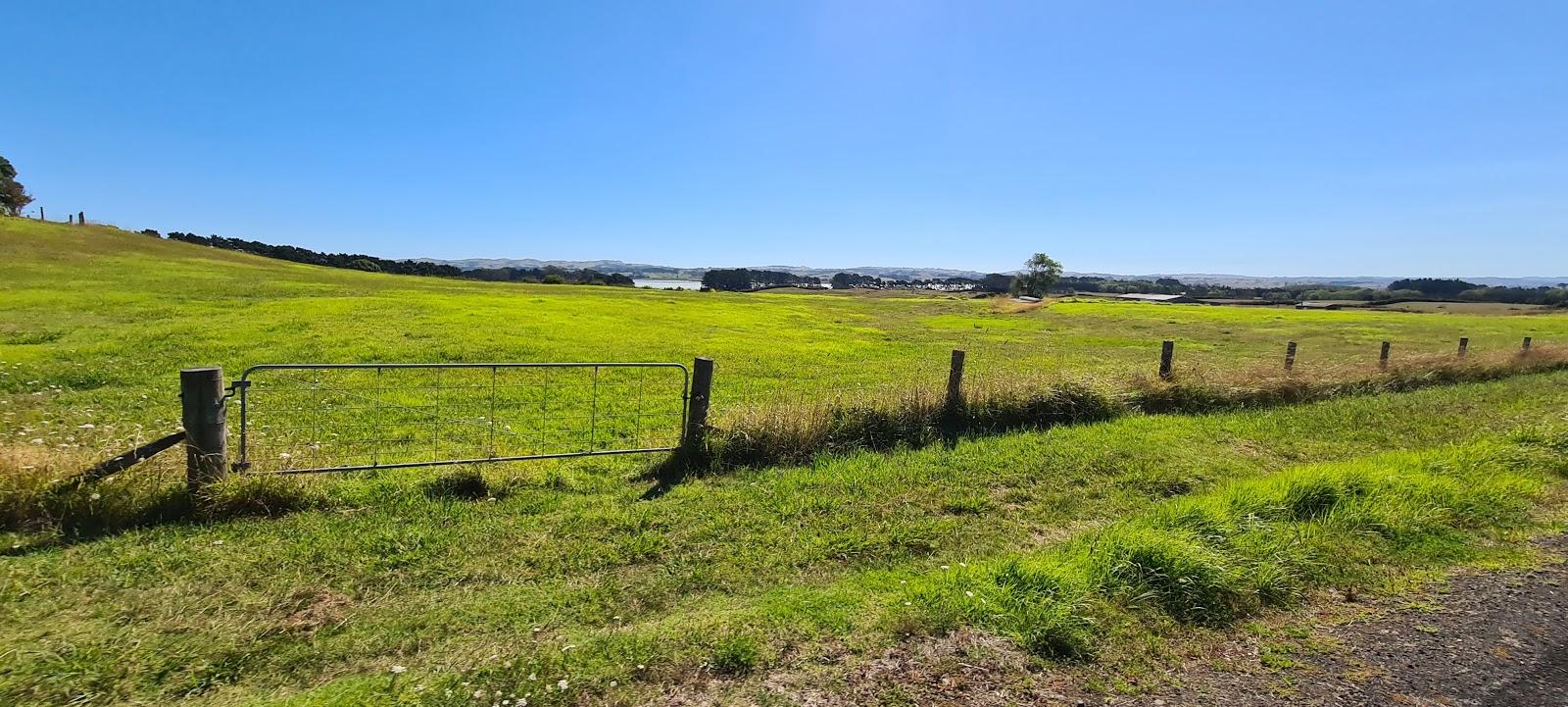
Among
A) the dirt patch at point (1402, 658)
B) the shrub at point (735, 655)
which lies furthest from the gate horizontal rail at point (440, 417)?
the dirt patch at point (1402, 658)

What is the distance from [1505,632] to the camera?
441cm

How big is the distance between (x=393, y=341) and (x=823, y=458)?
1856 cm

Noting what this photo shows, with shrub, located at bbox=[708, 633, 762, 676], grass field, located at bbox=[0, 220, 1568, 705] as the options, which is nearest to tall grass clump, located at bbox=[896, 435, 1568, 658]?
grass field, located at bbox=[0, 220, 1568, 705]

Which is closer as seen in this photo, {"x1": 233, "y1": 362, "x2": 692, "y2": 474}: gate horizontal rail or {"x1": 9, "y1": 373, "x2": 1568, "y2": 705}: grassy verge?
{"x1": 9, "y1": 373, "x2": 1568, "y2": 705}: grassy verge

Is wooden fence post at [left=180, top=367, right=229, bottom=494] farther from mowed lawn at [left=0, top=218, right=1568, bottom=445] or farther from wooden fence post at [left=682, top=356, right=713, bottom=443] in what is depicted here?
wooden fence post at [left=682, top=356, right=713, bottom=443]

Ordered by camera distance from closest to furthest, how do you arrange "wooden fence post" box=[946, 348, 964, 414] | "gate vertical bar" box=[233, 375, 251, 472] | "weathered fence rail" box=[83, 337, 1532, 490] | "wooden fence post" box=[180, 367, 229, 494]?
1. "wooden fence post" box=[180, 367, 229, 494]
2. "weathered fence rail" box=[83, 337, 1532, 490]
3. "gate vertical bar" box=[233, 375, 251, 472]
4. "wooden fence post" box=[946, 348, 964, 414]

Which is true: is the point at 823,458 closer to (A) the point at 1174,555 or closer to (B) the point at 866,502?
(B) the point at 866,502

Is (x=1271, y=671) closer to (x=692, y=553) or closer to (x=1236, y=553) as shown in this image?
(x=1236, y=553)

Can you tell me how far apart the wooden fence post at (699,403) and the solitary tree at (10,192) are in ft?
378

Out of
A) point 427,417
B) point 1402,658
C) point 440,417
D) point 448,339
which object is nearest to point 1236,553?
point 1402,658

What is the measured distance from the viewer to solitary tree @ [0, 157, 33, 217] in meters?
82.1

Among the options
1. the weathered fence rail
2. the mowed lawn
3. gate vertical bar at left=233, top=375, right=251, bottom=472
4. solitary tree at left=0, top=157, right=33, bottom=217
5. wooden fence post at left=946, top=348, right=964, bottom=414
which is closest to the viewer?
the weathered fence rail

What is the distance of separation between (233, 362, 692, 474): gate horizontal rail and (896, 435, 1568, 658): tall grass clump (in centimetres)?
477

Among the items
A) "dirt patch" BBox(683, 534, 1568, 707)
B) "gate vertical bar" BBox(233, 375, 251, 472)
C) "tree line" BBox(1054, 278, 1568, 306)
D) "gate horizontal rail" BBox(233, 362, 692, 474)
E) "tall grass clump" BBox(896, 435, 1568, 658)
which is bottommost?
"gate horizontal rail" BBox(233, 362, 692, 474)
